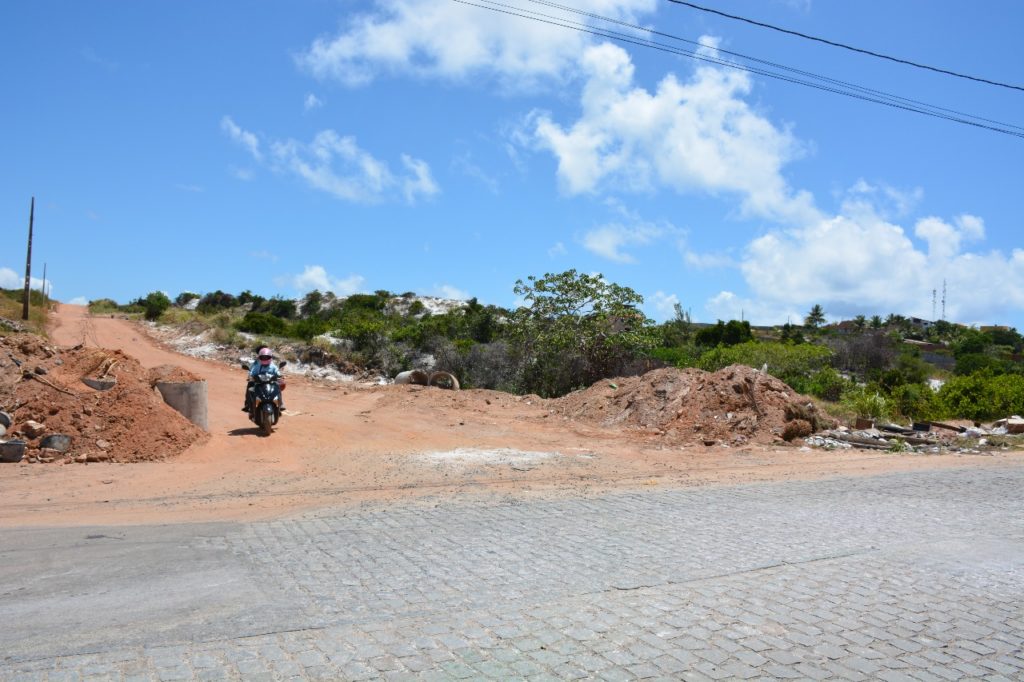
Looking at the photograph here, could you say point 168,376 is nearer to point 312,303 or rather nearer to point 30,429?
point 30,429

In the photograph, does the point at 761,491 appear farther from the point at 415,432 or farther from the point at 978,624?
the point at 415,432

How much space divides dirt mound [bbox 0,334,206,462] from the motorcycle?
112 cm

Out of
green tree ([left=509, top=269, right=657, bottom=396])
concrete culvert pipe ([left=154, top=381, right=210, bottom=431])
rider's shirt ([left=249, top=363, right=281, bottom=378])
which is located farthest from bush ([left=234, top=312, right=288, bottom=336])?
concrete culvert pipe ([left=154, top=381, right=210, bottom=431])

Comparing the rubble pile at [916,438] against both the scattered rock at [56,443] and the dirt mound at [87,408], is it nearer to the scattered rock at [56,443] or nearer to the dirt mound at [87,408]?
the dirt mound at [87,408]

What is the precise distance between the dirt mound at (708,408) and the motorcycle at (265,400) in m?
7.99

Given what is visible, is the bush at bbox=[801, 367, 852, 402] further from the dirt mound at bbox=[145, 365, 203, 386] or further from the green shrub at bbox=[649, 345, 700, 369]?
the dirt mound at bbox=[145, 365, 203, 386]

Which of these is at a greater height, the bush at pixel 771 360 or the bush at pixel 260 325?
the bush at pixel 260 325

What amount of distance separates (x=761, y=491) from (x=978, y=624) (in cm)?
530

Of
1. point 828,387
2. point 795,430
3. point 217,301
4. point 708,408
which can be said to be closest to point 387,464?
point 708,408

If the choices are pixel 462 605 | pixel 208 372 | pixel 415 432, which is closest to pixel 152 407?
pixel 415 432

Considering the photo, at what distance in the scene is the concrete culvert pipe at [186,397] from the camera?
501 inches

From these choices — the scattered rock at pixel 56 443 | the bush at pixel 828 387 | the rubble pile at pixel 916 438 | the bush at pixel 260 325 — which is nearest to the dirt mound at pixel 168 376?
the scattered rock at pixel 56 443

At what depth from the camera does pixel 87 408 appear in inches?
441

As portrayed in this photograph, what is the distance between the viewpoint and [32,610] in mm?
4965
